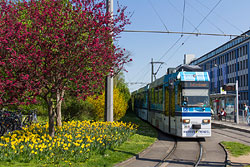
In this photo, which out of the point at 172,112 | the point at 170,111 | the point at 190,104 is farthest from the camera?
the point at 170,111

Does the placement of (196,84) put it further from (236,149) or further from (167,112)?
(236,149)

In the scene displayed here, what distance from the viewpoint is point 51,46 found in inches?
367

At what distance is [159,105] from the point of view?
61.3 feet

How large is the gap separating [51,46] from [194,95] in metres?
7.72

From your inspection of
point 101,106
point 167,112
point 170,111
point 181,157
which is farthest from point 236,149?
point 101,106

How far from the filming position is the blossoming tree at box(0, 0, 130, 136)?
8945 millimetres

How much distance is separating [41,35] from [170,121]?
887 cm

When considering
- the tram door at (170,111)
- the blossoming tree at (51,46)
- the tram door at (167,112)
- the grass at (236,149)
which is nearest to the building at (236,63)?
the tram door at (167,112)

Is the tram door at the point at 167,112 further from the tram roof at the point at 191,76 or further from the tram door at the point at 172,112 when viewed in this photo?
the tram roof at the point at 191,76

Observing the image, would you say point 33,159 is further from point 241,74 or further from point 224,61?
point 224,61

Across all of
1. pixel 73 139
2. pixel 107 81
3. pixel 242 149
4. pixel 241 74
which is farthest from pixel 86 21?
pixel 241 74

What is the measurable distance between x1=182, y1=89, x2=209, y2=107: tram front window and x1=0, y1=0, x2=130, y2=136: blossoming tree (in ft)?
17.6

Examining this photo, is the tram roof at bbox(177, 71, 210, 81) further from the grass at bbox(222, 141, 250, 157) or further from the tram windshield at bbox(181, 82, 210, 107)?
the grass at bbox(222, 141, 250, 157)

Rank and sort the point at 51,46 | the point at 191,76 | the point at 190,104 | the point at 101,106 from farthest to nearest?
the point at 101,106, the point at 191,76, the point at 190,104, the point at 51,46
